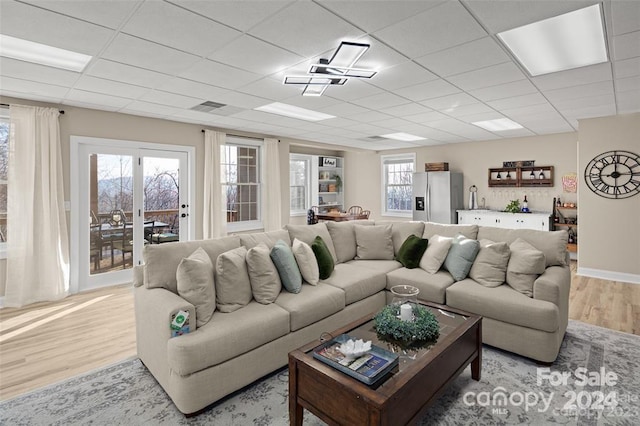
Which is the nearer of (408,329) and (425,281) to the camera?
(408,329)

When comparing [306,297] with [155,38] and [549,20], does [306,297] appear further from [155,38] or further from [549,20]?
[549,20]

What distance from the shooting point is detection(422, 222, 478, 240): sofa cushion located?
369 cm

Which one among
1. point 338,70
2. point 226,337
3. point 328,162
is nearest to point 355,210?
point 328,162

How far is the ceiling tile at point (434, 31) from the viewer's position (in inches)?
85.0

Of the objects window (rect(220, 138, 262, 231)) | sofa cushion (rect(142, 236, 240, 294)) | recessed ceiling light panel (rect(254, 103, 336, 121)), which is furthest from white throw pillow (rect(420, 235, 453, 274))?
window (rect(220, 138, 262, 231))

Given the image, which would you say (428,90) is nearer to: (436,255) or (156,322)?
(436,255)

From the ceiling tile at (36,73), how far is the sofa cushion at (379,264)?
3.50 metres

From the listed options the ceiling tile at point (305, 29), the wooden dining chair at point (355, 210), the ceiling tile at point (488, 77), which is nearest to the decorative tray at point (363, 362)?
the ceiling tile at point (305, 29)

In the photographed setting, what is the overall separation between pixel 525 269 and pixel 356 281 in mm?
1495

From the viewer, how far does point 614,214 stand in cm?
508

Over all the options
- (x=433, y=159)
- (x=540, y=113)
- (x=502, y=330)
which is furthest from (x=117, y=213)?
(x=433, y=159)

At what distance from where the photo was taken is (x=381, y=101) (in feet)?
13.7

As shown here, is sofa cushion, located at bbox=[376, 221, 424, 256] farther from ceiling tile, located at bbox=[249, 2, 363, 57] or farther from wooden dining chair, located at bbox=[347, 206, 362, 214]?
wooden dining chair, located at bbox=[347, 206, 362, 214]

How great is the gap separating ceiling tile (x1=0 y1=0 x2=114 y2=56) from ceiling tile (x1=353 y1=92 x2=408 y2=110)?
8.79 feet
